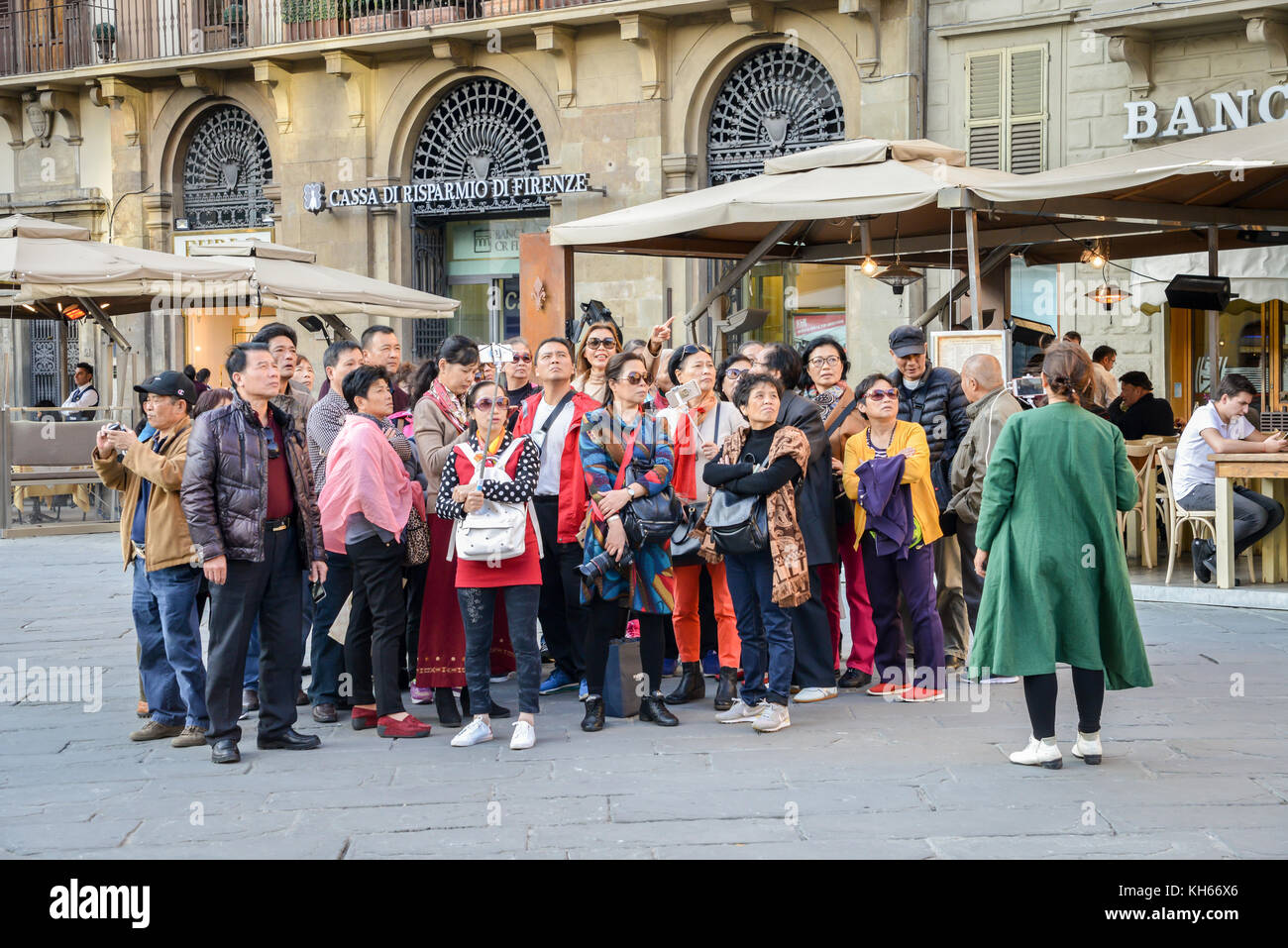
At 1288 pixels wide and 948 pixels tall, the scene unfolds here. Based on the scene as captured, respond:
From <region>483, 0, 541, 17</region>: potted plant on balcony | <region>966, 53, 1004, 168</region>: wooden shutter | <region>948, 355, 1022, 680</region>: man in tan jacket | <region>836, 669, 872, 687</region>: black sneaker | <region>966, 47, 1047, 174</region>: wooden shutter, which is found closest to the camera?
<region>948, 355, 1022, 680</region>: man in tan jacket

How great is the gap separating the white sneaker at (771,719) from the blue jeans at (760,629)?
1.2 inches

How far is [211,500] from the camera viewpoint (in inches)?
248

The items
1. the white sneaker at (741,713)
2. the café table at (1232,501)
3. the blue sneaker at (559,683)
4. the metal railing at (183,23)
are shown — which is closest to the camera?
the white sneaker at (741,713)

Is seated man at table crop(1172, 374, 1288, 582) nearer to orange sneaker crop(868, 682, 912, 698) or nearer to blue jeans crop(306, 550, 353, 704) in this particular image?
orange sneaker crop(868, 682, 912, 698)

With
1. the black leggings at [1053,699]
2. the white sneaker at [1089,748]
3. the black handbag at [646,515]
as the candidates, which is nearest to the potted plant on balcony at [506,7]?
the black handbag at [646,515]

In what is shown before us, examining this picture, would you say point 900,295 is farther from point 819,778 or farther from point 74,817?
point 74,817

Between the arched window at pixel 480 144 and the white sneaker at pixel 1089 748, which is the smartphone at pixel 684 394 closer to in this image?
the white sneaker at pixel 1089 748

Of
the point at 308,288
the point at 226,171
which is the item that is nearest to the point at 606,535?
the point at 308,288

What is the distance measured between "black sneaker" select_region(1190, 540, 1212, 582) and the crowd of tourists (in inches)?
129

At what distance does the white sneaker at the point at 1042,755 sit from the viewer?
19.3 ft

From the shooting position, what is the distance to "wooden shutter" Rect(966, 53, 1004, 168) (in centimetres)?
1716

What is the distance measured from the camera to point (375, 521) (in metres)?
6.53

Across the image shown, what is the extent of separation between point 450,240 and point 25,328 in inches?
307

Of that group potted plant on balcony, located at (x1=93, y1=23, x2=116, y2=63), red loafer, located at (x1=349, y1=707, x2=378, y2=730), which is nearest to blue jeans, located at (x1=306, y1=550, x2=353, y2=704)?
red loafer, located at (x1=349, y1=707, x2=378, y2=730)
